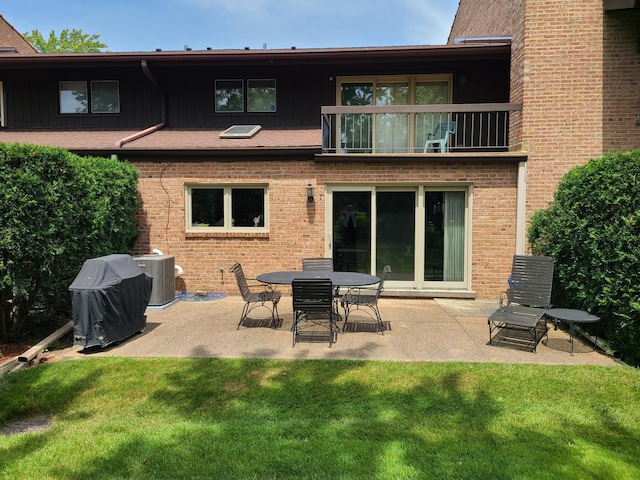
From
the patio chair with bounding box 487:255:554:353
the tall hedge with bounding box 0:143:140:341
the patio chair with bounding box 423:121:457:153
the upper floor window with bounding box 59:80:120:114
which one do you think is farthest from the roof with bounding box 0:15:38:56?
the patio chair with bounding box 487:255:554:353

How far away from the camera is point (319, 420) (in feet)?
11.8

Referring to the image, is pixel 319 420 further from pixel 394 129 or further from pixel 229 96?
pixel 229 96

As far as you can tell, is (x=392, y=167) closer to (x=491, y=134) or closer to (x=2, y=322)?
(x=491, y=134)

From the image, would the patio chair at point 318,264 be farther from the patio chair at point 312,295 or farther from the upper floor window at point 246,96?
the upper floor window at point 246,96

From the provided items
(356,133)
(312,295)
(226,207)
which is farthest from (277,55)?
(312,295)

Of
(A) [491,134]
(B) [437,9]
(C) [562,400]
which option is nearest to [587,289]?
(C) [562,400]

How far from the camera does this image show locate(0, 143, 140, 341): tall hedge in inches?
208

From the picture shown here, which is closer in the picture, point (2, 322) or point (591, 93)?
point (2, 322)

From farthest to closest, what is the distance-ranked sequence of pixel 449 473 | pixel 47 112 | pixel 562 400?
pixel 47 112 < pixel 562 400 < pixel 449 473

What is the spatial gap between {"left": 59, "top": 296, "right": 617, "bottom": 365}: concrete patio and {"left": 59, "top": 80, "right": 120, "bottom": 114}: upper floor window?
6.97 m

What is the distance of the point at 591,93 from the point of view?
27.4 feet

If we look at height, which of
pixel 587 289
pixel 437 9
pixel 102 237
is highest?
pixel 437 9

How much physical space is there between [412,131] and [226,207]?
4.96 metres

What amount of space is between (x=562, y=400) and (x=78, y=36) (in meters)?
39.5
